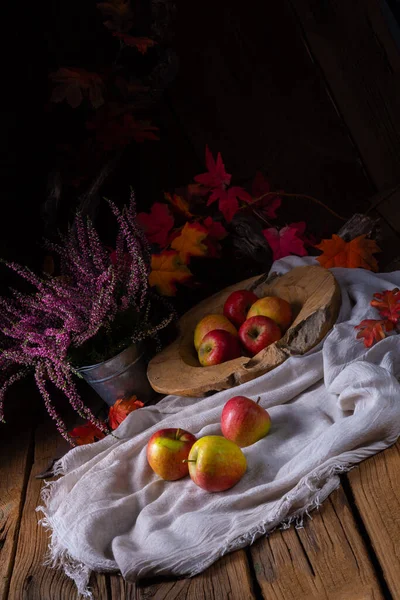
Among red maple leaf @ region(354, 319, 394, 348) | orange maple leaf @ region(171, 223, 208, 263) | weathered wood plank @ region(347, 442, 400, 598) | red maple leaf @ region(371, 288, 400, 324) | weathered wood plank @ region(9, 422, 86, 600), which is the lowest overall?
red maple leaf @ region(371, 288, 400, 324)

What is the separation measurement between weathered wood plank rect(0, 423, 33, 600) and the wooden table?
0.05 ft

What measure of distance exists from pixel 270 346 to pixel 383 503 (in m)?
0.64

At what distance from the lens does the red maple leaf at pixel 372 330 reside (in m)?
1.84

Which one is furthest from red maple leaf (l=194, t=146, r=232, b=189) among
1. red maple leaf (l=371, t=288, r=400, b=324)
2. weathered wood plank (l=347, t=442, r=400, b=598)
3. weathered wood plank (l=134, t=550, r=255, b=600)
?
weathered wood plank (l=134, t=550, r=255, b=600)

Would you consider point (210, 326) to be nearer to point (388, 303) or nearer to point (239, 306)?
point (239, 306)

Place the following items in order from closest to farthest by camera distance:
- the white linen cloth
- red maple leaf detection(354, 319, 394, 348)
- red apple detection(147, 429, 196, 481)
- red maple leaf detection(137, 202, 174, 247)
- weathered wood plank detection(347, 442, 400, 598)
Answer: weathered wood plank detection(347, 442, 400, 598), the white linen cloth, red apple detection(147, 429, 196, 481), red maple leaf detection(354, 319, 394, 348), red maple leaf detection(137, 202, 174, 247)

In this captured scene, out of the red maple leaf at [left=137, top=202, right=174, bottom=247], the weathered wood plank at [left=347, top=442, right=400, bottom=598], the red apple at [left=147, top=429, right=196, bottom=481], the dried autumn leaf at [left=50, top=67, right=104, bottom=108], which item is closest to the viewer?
the weathered wood plank at [left=347, top=442, right=400, bottom=598]

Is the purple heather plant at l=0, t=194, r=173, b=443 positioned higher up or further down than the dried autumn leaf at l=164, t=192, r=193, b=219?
higher up

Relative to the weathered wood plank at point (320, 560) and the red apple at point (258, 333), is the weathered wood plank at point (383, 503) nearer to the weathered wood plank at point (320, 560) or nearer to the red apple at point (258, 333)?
the weathered wood plank at point (320, 560)

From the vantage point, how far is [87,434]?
211 centimetres

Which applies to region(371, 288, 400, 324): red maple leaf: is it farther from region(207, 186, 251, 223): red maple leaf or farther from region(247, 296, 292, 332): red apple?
region(207, 186, 251, 223): red maple leaf

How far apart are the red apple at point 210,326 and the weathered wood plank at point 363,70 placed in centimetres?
99

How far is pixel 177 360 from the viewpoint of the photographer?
214 centimetres

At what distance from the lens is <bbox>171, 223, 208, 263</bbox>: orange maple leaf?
247 cm
